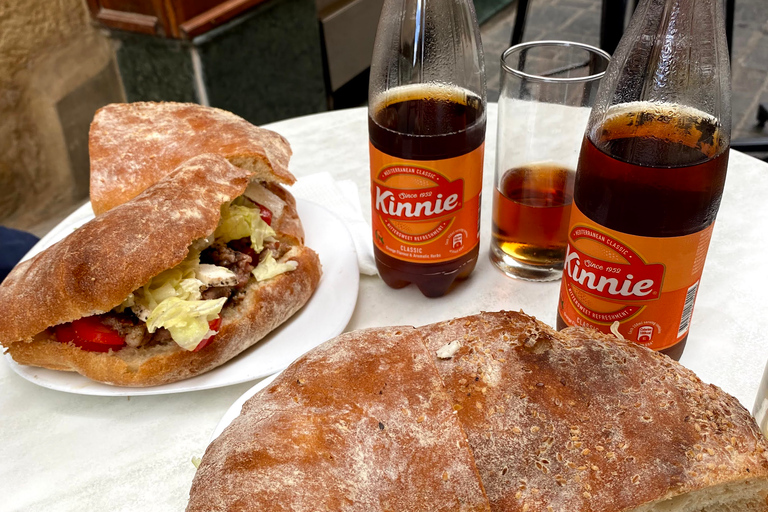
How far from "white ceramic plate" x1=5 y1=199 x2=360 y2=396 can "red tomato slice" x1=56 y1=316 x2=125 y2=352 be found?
69 mm

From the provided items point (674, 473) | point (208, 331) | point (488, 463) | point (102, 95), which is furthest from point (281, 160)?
point (102, 95)

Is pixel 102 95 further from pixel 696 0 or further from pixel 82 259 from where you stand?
pixel 696 0

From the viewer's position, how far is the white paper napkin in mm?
1658

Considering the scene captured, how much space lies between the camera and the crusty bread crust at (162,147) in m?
1.50

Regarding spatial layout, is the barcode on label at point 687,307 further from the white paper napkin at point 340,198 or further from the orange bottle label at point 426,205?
the white paper napkin at point 340,198

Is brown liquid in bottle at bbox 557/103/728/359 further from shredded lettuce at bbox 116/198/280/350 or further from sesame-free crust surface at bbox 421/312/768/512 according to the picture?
shredded lettuce at bbox 116/198/280/350

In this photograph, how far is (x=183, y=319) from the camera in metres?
1.26

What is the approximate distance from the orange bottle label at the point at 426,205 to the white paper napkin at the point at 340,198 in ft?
0.98

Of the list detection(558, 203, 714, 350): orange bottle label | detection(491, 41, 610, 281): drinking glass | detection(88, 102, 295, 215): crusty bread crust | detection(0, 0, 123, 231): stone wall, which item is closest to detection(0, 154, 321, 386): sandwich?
detection(88, 102, 295, 215): crusty bread crust

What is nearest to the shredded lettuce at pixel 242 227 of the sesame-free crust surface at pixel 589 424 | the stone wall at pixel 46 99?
the sesame-free crust surface at pixel 589 424

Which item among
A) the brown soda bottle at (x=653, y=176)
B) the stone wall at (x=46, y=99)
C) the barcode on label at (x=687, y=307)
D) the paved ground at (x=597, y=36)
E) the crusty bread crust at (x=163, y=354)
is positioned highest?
the brown soda bottle at (x=653, y=176)

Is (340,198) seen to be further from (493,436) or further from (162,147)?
(493,436)

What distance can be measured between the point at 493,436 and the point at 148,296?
74cm

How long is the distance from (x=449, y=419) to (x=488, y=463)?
7 centimetres
